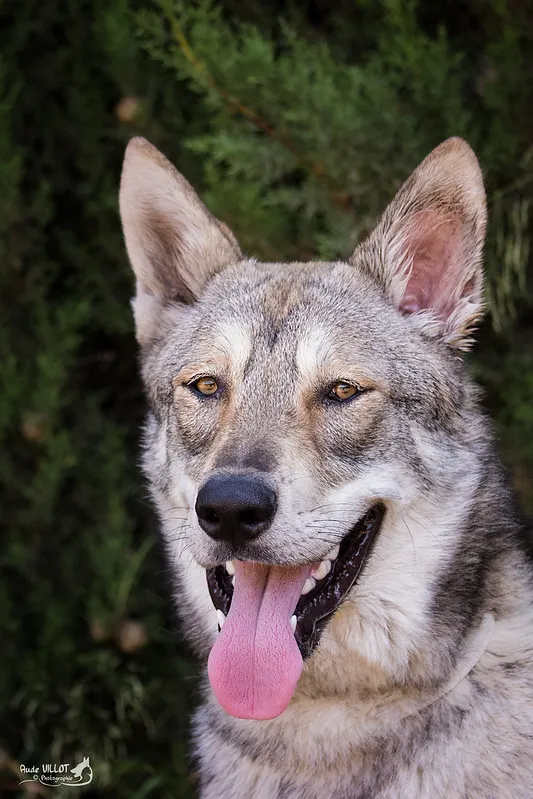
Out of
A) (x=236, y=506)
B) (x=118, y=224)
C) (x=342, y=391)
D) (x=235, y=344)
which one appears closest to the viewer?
(x=236, y=506)

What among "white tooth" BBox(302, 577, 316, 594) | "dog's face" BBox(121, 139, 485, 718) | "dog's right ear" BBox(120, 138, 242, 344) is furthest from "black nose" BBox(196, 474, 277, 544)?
"dog's right ear" BBox(120, 138, 242, 344)

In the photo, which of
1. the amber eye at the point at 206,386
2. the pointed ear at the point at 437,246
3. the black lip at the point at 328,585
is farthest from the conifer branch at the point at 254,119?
the black lip at the point at 328,585

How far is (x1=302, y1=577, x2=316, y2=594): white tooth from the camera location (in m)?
2.58

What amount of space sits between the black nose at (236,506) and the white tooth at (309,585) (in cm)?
28

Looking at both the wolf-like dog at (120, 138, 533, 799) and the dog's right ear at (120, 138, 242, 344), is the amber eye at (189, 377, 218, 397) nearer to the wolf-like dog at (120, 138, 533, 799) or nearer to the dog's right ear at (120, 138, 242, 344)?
the wolf-like dog at (120, 138, 533, 799)

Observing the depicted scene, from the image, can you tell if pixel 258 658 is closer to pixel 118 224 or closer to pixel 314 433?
pixel 314 433

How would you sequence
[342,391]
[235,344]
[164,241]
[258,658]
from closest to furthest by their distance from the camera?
[258,658]
[342,391]
[235,344]
[164,241]

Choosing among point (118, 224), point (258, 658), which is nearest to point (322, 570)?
point (258, 658)

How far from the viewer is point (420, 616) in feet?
8.80

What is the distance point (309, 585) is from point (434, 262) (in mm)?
1153

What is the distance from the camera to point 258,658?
97.0 inches

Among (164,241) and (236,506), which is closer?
(236,506)

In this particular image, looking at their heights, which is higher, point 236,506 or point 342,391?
point 342,391

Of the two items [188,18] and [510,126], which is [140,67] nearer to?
[188,18]
